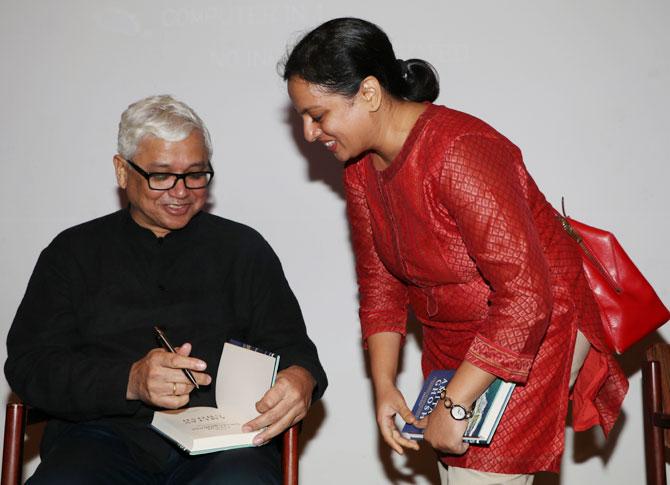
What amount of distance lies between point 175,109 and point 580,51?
4.58 feet

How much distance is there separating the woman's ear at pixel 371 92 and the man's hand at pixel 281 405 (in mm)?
771

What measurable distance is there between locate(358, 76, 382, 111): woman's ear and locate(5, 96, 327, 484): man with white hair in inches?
27.5

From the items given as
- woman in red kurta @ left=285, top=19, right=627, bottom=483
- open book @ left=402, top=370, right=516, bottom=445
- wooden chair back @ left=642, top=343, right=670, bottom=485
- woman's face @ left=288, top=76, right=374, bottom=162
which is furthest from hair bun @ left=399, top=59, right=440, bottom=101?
wooden chair back @ left=642, top=343, right=670, bottom=485

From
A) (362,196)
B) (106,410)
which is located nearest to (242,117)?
(362,196)

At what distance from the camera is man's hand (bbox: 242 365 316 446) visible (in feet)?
6.51

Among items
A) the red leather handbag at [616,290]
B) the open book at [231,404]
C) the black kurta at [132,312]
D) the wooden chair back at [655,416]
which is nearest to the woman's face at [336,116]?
the red leather handbag at [616,290]

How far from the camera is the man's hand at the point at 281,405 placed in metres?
1.98

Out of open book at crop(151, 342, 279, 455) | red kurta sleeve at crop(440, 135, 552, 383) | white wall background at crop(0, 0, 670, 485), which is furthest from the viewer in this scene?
white wall background at crop(0, 0, 670, 485)

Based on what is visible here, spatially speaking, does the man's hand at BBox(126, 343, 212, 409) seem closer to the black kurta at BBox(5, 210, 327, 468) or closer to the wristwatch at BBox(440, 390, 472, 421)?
the black kurta at BBox(5, 210, 327, 468)

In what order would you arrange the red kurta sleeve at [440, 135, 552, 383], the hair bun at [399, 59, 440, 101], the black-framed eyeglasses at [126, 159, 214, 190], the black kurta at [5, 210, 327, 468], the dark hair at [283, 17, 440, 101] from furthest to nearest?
the black-framed eyeglasses at [126, 159, 214, 190] < the black kurta at [5, 210, 327, 468] < the hair bun at [399, 59, 440, 101] < the dark hair at [283, 17, 440, 101] < the red kurta sleeve at [440, 135, 552, 383]

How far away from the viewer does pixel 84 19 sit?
2.82 m

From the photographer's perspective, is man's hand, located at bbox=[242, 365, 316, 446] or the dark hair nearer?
the dark hair

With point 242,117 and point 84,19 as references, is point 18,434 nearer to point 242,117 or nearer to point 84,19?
point 242,117

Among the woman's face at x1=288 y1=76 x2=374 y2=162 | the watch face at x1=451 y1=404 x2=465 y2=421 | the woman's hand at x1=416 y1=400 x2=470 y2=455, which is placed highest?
the woman's face at x1=288 y1=76 x2=374 y2=162
